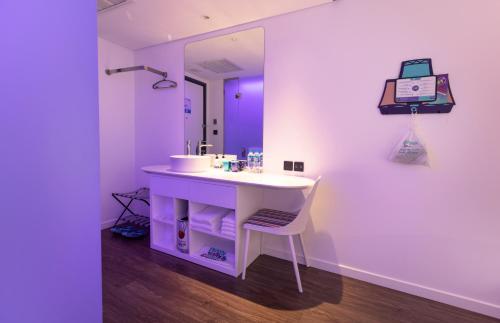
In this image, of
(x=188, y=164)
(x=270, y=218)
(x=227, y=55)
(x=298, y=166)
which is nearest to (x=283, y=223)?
(x=270, y=218)

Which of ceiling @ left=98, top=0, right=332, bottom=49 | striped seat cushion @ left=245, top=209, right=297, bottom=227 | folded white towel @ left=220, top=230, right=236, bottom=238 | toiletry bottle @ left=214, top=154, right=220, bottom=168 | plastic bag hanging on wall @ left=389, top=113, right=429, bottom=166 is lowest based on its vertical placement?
folded white towel @ left=220, top=230, right=236, bottom=238

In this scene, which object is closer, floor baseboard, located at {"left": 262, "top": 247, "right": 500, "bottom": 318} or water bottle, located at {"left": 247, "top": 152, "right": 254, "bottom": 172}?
floor baseboard, located at {"left": 262, "top": 247, "right": 500, "bottom": 318}

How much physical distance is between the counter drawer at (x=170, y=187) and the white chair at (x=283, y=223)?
67 centimetres

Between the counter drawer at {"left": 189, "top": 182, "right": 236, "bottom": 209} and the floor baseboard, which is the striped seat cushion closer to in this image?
the counter drawer at {"left": 189, "top": 182, "right": 236, "bottom": 209}

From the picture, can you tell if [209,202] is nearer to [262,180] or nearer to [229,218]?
[229,218]

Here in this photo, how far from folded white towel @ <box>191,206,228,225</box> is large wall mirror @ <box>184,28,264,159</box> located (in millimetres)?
640

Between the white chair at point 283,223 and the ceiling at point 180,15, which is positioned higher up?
the ceiling at point 180,15

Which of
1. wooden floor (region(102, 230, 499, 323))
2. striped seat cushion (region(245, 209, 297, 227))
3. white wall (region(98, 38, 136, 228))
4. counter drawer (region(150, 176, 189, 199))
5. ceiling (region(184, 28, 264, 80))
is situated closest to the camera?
wooden floor (region(102, 230, 499, 323))

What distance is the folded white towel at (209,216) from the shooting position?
7.17 feet

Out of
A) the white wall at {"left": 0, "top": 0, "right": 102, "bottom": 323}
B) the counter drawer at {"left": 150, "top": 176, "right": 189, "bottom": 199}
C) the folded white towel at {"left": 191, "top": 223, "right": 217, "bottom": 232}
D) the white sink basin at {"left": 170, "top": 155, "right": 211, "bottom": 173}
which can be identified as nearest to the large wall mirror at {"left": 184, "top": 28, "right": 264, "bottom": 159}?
the white sink basin at {"left": 170, "top": 155, "right": 211, "bottom": 173}

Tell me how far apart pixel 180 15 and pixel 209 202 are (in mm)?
1756

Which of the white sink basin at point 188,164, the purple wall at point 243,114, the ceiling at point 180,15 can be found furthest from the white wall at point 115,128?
the purple wall at point 243,114

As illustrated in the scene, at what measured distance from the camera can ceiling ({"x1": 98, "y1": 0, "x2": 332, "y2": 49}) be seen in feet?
6.81

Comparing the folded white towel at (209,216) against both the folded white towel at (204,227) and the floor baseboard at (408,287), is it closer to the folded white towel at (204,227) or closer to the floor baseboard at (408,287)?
the folded white towel at (204,227)
